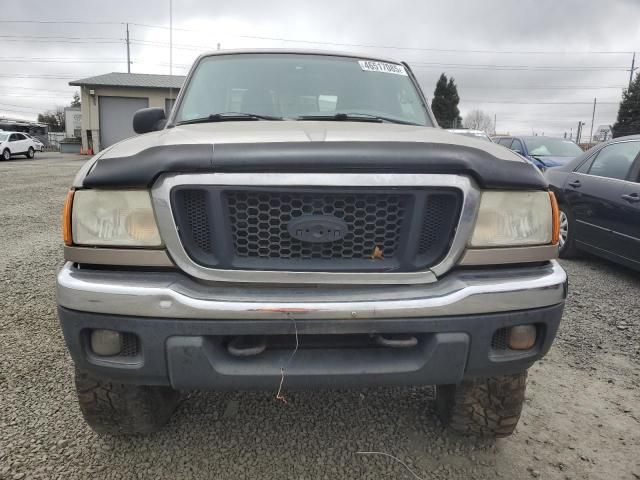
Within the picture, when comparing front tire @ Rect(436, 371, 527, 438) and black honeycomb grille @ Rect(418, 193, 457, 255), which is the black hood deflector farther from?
front tire @ Rect(436, 371, 527, 438)

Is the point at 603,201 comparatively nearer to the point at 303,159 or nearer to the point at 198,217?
the point at 303,159

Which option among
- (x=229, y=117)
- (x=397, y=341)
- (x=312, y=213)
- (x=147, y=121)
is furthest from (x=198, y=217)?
(x=147, y=121)

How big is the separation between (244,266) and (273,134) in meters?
0.55

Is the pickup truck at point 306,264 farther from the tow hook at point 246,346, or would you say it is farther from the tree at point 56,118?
the tree at point 56,118

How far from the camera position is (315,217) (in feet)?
5.62

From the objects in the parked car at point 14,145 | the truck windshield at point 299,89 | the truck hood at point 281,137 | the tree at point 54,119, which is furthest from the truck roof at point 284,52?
the tree at point 54,119

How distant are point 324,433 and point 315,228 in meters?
1.13

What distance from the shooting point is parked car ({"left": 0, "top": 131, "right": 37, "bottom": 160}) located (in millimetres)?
27347

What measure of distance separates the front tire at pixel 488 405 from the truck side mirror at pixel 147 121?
234 centimetres

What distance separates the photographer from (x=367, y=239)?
1780 millimetres

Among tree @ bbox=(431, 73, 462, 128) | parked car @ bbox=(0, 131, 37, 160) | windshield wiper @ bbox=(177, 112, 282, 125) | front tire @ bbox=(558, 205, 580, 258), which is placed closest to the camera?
windshield wiper @ bbox=(177, 112, 282, 125)

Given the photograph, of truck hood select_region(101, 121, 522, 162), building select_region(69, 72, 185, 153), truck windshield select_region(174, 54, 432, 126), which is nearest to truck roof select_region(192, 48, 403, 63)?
truck windshield select_region(174, 54, 432, 126)

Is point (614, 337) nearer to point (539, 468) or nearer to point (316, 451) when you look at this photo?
point (539, 468)

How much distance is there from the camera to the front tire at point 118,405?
6.56 ft
